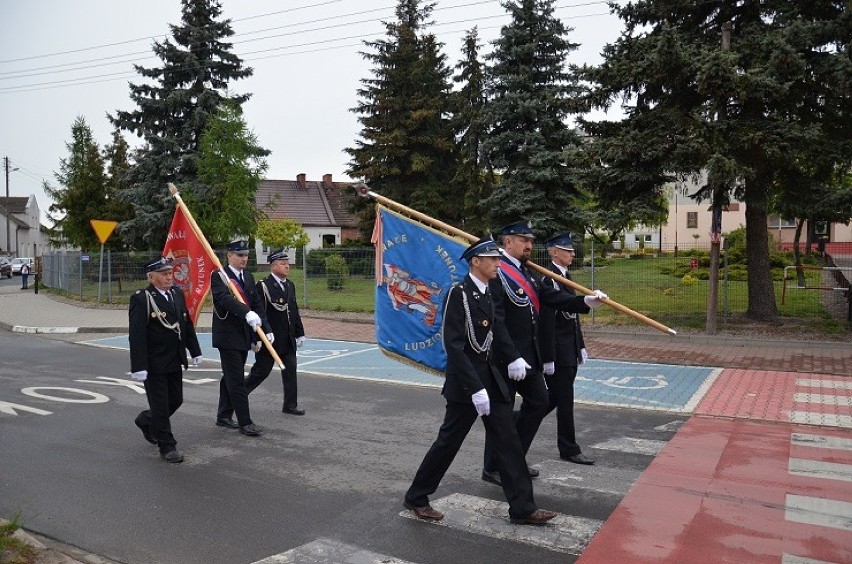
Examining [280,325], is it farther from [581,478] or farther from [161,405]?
[581,478]

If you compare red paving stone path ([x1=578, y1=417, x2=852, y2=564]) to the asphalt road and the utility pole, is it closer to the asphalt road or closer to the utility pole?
the asphalt road

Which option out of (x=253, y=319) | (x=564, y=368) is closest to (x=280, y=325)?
(x=253, y=319)

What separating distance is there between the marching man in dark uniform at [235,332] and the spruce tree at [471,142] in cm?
2381

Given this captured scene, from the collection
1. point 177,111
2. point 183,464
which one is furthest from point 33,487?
point 177,111

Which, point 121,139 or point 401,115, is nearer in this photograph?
point 401,115

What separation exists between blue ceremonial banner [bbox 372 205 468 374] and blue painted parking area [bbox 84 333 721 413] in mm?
2874

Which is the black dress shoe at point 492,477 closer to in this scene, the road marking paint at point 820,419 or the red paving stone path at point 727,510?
the red paving stone path at point 727,510

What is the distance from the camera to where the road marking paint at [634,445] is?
756 cm

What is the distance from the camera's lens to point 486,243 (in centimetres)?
556

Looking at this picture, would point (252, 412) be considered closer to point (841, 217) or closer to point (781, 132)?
point (781, 132)

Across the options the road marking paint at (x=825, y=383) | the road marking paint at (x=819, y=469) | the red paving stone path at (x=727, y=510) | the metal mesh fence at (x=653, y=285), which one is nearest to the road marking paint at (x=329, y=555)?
the red paving stone path at (x=727, y=510)

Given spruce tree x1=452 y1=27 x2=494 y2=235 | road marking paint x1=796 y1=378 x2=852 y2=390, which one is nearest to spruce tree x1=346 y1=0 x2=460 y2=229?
spruce tree x1=452 y1=27 x2=494 y2=235

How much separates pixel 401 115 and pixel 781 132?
24.1 meters

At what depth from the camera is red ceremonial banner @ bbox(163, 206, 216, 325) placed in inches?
350
